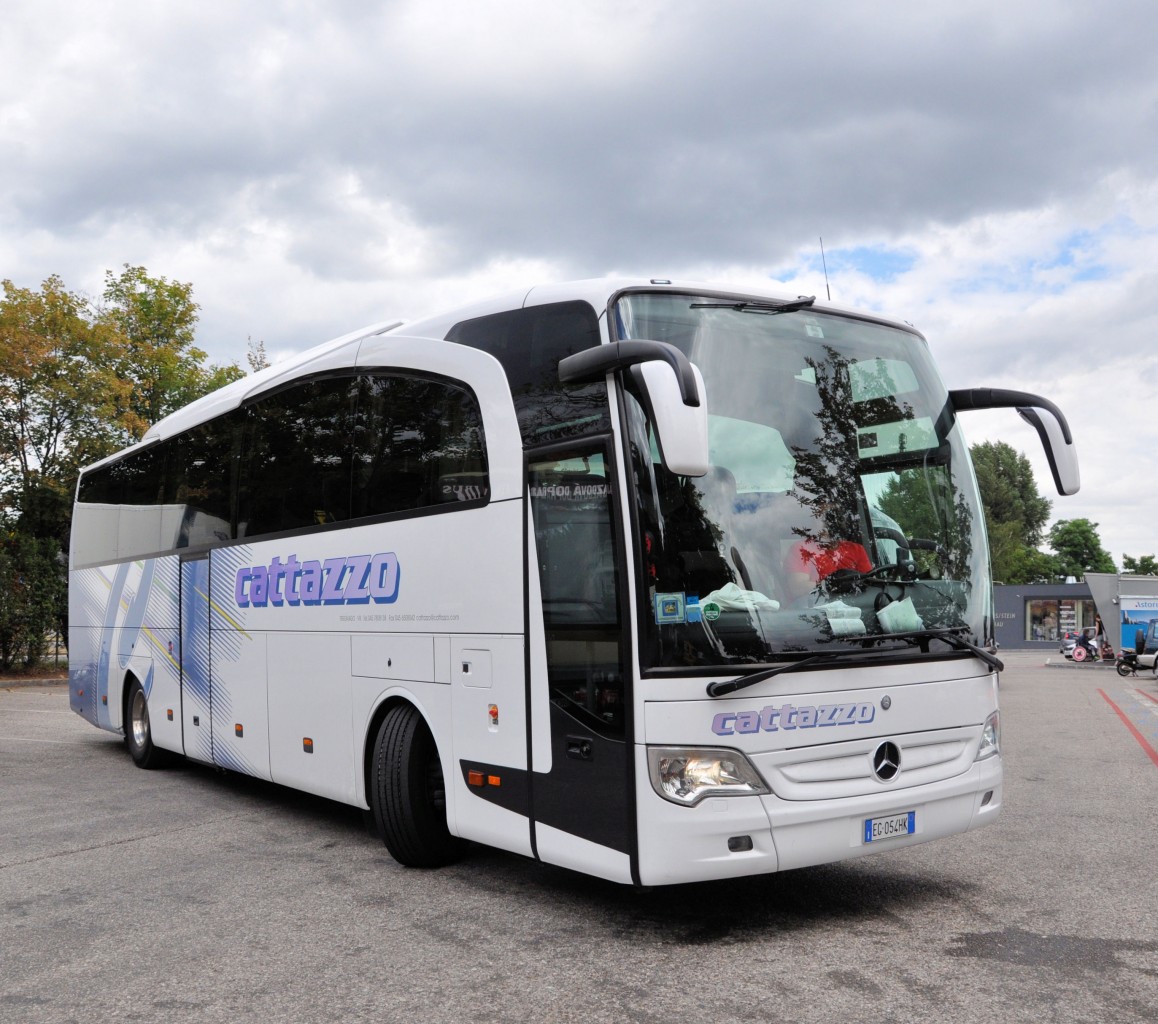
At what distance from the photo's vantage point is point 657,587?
546 cm

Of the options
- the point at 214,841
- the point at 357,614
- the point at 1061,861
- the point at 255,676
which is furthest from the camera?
the point at 255,676

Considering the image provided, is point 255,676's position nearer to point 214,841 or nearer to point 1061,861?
point 214,841

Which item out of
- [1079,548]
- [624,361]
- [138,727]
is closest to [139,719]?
[138,727]

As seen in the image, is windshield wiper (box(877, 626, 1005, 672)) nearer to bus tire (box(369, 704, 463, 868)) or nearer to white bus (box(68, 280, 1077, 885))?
white bus (box(68, 280, 1077, 885))

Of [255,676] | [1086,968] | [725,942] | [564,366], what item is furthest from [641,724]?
[255,676]

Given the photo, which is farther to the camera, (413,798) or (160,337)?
(160,337)

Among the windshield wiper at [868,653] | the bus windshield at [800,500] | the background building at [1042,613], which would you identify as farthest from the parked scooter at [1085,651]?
the windshield wiper at [868,653]

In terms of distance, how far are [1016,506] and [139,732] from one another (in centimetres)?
10493

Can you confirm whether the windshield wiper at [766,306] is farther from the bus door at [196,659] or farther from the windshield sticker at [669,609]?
the bus door at [196,659]

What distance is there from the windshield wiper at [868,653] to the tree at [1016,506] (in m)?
99.7

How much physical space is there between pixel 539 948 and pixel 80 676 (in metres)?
10.6

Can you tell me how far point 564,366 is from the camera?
19.2ft

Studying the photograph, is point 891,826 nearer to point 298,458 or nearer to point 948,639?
point 948,639

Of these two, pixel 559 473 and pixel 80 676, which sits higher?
pixel 559 473
